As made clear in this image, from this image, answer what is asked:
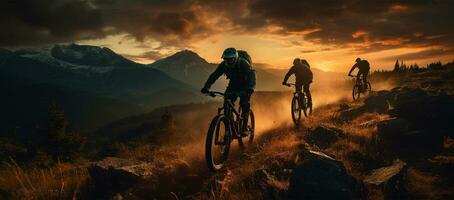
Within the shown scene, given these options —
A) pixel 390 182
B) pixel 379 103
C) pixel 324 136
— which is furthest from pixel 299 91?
pixel 390 182

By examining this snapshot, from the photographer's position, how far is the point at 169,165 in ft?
32.9

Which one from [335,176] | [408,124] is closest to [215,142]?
[335,176]

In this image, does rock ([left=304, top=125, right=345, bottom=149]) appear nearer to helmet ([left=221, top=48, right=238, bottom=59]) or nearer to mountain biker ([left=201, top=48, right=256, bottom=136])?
mountain biker ([left=201, top=48, right=256, bottom=136])

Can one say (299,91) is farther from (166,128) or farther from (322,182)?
(166,128)

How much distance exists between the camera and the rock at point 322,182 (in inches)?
251

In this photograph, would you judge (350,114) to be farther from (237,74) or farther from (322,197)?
(322,197)

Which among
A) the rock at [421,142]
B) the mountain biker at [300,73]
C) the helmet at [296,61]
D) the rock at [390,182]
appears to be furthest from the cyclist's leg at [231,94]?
the helmet at [296,61]

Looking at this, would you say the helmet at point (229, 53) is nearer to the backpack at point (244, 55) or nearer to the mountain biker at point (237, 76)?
the mountain biker at point (237, 76)

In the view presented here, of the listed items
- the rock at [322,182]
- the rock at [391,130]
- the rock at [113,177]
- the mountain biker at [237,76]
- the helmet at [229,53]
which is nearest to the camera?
the rock at [322,182]

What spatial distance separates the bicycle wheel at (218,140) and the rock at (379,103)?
1254 cm

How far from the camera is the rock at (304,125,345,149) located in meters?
12.1

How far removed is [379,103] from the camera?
20.9 meters

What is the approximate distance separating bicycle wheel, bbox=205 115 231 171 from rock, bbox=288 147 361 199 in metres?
2.53

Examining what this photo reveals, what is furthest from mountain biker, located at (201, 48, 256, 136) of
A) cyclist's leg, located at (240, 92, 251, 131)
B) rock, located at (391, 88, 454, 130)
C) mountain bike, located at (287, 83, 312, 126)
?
mountain bike, located at (287, 83, 312, 126)
